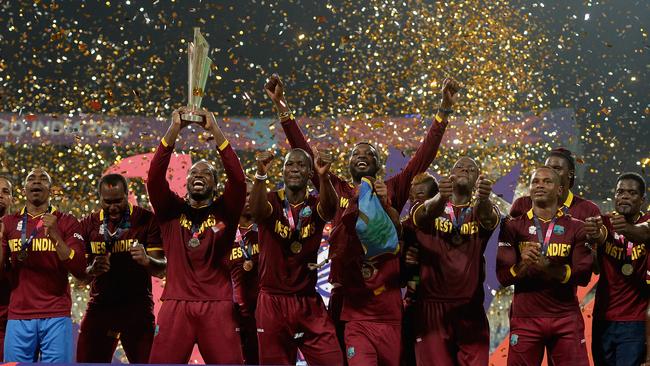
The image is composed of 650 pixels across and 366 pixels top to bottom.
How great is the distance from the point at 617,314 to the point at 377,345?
57.7 inches

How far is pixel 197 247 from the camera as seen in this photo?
443 cm

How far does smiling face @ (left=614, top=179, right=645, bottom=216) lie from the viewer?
15.4 feet

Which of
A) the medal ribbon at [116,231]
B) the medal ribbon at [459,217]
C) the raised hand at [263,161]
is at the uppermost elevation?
the raised hand at [263,161]

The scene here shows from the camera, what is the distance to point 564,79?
27.3 ft

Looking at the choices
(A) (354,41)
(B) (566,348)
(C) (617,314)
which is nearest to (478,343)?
(B) (566,348)

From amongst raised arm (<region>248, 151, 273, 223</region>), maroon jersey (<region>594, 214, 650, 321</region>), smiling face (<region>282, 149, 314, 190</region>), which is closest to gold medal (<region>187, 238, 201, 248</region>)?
raised arm (<region>248, 151, 273, 223</region>)

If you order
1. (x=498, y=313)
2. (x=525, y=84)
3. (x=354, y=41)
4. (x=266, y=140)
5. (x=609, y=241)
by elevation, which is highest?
(x=354, y=41)

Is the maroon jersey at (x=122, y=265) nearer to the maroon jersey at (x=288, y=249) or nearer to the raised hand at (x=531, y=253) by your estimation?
the maroon jersey at (x=288, y=249)

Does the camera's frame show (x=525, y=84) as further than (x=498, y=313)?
Yes

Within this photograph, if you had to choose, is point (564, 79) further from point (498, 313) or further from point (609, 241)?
point (609, 241)

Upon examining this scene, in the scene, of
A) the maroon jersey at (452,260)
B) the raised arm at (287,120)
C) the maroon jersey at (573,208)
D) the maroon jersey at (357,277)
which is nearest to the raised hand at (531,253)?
the maroon jersey at (452,260)

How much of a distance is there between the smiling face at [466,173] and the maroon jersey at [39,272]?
225cm

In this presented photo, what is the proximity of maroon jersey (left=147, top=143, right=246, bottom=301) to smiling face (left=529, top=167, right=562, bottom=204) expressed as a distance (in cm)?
166

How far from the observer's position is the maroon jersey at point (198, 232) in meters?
4.38
